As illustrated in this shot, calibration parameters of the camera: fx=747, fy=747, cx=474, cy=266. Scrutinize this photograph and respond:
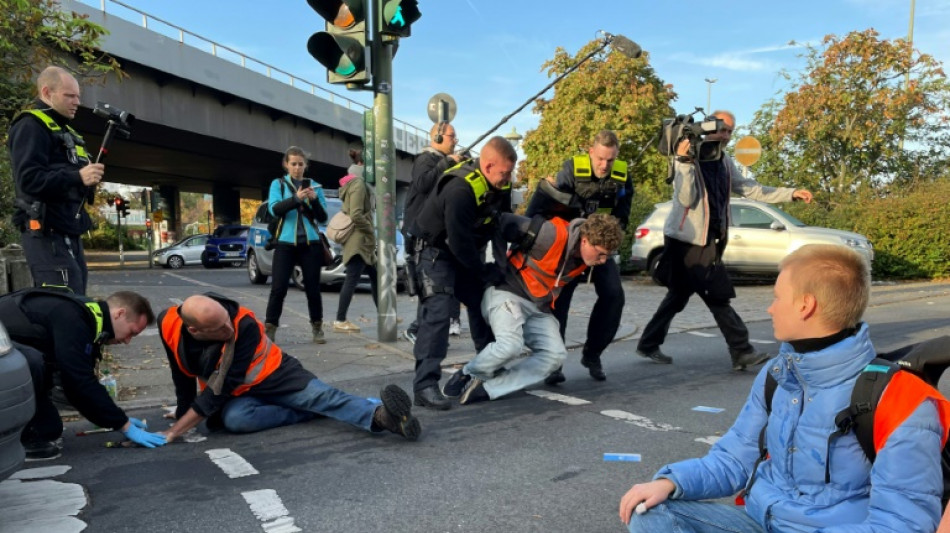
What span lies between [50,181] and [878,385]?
434cm

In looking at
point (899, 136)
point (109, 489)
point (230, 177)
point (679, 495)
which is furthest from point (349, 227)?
point (230, 177)

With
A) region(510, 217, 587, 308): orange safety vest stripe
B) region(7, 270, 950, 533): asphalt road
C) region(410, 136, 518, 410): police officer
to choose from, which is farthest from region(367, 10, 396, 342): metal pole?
region(7, 270, 950, 533): asphalt road

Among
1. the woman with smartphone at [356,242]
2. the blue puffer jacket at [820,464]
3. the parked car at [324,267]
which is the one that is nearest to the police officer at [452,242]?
the blue puffer jacket at [820,464]

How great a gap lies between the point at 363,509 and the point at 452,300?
2.05 metres

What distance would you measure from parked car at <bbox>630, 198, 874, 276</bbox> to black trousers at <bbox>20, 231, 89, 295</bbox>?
10.4 metres

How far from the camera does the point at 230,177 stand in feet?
135

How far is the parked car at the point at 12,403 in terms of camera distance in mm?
2750

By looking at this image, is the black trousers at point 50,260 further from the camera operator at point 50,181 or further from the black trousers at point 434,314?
the black trousers at point 434,314

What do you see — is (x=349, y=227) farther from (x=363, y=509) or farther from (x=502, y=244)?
(x=363, y=509)

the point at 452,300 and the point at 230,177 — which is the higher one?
the point at 230,177

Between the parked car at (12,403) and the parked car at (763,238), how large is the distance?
11.5 metres

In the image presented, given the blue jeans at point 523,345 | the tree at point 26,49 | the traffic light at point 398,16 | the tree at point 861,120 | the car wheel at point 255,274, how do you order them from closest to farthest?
1. the blue jeans at point 523,345
2. the traffic light at point 398,16
3. the tree at point 26,49
4. the car wheel at point 255,274
5. the tree at point 861,120

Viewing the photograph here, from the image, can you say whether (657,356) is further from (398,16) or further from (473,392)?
(398,16)

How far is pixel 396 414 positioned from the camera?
3.94 meters
